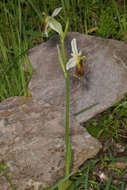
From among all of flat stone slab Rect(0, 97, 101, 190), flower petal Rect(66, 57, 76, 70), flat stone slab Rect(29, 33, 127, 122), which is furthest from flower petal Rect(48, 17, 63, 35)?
flat stone slab Rect(29, 33, 127, 122)

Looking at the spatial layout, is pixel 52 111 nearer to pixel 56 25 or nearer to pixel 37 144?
pixel 37 144

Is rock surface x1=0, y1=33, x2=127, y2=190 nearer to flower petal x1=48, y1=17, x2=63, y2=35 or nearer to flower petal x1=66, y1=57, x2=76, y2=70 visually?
flower petal x1=66, y1=57, x2=76, y2=70

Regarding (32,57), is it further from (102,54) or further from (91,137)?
(91,137)

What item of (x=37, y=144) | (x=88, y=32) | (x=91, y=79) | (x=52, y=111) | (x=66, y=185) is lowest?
(x=66, y=185)

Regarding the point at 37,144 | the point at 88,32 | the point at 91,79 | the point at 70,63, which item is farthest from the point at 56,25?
the point at 88,32

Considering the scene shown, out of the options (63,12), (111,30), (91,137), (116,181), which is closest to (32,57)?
(63,12)

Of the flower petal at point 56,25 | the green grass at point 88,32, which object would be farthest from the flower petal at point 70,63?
the green grass at point 88,32

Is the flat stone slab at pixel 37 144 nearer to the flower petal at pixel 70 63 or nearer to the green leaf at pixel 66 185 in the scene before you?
the green leaf at pixel 66 185
